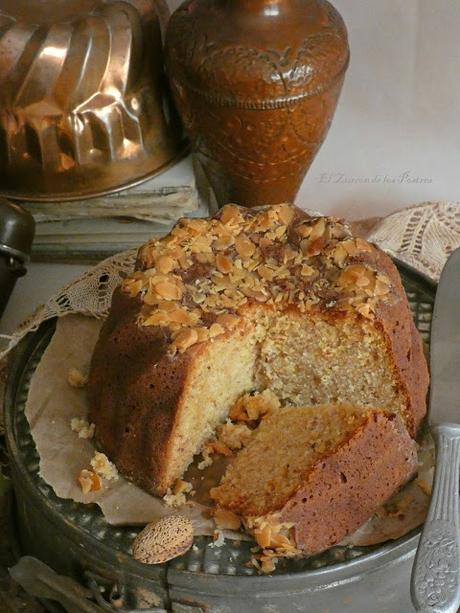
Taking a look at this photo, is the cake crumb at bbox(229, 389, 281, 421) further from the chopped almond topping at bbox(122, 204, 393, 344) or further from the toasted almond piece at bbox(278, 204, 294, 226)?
the toasted almond piece at bbox(278, 204, 294, 226)

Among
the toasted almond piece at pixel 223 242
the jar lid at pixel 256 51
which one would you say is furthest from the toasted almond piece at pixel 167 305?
the jar lid at pixel 256 51

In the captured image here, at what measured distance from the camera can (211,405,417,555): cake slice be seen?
1132 mm

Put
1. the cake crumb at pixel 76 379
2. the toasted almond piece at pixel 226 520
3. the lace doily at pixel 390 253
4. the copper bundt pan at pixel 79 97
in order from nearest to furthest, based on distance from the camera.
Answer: the toasted almond piece at pixel 226 520 < the cake crumb at pixel 76 379 < the lace doily at pixel 390 253 < the copper bundt pan at pixel 79 97

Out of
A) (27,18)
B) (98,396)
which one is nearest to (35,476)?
(98,396)

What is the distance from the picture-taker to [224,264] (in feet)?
4.37

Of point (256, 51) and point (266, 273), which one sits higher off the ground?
point (256, 51)

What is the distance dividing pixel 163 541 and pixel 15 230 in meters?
0.65

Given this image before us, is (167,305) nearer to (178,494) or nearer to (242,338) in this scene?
(242,338)

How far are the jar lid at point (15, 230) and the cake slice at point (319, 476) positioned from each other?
56cm

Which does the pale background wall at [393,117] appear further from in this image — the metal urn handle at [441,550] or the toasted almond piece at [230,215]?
the metal urn handle at [441,550]

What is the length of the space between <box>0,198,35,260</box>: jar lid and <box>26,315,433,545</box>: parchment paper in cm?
16

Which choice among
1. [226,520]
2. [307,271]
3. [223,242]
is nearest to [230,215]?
[223,242]

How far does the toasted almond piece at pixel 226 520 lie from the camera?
46.1 inches

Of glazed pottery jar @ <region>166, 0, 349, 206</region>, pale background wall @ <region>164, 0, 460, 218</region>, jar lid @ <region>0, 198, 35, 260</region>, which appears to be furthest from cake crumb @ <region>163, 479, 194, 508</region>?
pale background wall @ <region>164, 0, 460, 218</region>
